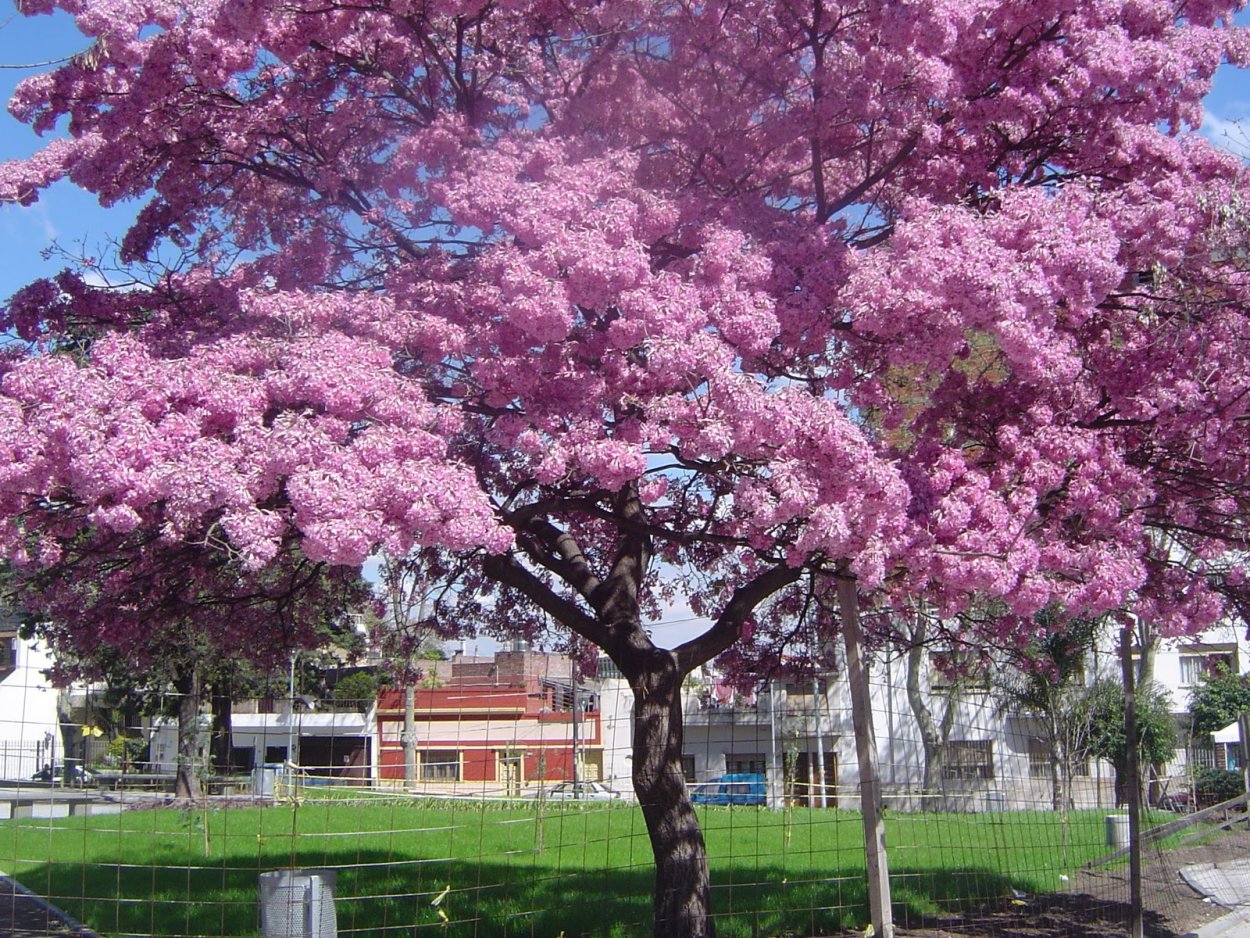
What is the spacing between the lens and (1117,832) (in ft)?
49.4

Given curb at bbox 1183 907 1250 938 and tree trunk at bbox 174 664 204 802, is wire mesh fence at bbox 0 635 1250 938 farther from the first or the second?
tree trunk at bbox 174 664 204 802

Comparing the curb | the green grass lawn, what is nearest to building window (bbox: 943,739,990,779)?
the green grass lawn

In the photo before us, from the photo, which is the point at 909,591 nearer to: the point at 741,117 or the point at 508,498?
the point at 508,498

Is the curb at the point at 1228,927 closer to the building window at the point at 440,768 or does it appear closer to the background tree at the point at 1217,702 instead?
the building window at the point at 440,768

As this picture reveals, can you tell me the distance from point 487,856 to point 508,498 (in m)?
6.31

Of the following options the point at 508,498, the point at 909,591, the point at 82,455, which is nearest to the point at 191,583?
the point at 508,498

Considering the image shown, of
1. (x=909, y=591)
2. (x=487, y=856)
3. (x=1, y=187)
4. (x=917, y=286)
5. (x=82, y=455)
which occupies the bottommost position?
(x=487, y=856)

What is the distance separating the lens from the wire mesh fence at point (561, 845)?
9625mm

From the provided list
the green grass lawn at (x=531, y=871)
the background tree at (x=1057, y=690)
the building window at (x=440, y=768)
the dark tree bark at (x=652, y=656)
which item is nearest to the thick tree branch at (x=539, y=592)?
the dark tree bark at (x=652, y=656)

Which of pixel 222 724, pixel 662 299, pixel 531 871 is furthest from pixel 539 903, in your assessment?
pixel 222 724

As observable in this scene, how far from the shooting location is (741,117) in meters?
9.79

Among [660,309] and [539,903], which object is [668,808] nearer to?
[539,903]

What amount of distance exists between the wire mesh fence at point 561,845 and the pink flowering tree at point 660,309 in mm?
1597

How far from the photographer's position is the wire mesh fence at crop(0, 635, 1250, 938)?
9.62m
